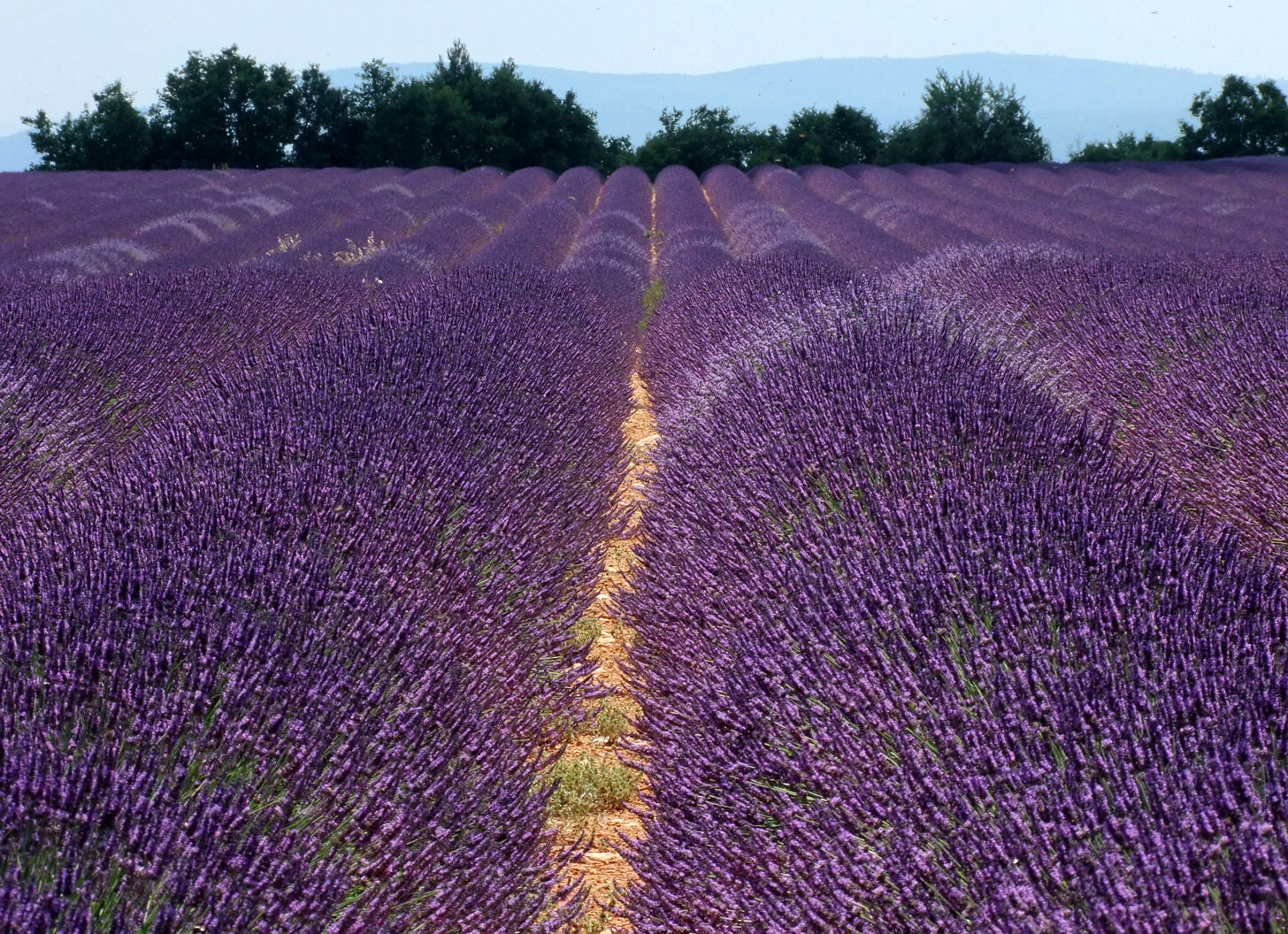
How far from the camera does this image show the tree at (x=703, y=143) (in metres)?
25.5

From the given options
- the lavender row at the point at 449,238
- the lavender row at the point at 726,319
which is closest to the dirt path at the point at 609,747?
the lavender row at the point at 726,319

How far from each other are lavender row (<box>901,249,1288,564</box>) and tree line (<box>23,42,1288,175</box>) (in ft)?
64.4

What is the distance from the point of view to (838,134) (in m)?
26.4

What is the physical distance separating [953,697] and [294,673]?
1.02 m

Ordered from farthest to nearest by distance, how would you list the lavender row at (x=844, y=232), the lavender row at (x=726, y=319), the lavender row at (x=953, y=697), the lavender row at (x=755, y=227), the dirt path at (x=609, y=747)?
the lavender row at (x=844, y=232) < the lavender row at (x=755, y=227) < the lavender row at (x=726, y=319) < the dirt path at (x=609, y=747) < the lavender row at (x=953, y=697)

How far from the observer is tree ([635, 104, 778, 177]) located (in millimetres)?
25500

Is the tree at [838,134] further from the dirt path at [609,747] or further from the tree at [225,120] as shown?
the dirt path at [609,747]

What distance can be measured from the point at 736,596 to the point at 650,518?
103cm

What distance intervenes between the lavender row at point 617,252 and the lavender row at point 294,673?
428 cm

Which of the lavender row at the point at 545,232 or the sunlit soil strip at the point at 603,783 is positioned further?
the lavender row at the point at 545,232

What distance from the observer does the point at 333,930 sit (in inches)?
53.8

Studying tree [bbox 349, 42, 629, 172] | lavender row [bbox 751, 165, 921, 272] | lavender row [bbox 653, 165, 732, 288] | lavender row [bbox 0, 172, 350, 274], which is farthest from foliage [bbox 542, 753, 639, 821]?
tree [bbox 349, 42, 629, 172]

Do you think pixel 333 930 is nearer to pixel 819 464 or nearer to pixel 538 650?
pixel 538 650

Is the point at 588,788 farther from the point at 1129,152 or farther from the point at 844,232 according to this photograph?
the point at 1129,152
